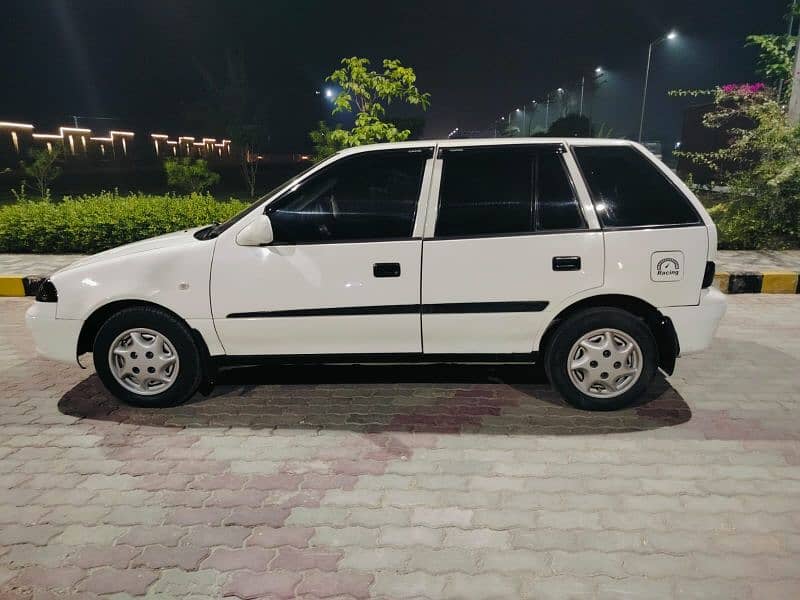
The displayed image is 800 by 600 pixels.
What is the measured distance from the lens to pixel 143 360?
3721 millimetres

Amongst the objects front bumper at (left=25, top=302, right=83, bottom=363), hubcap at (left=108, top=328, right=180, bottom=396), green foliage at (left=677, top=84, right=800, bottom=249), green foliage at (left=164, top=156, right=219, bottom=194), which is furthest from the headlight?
green foliage at (left=164, top=156, right=219, bottom=194)

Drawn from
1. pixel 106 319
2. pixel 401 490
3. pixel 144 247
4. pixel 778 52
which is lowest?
pixel 401 490

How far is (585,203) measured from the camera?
3506 millimetres

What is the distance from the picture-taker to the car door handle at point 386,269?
11.5 ft

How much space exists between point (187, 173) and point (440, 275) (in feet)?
55.1

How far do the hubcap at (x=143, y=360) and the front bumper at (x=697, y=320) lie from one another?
10.4 ft

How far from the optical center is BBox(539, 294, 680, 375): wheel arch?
3576 mm

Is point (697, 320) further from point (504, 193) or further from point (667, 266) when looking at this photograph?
point (504, 193)

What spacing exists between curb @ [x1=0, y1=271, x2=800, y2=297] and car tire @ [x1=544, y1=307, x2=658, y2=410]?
440 centimetres

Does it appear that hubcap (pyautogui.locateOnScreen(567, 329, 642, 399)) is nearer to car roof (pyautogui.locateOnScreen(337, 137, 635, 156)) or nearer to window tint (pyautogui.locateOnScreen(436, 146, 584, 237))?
window tint (pyautogui.locateOnScreen(436, 146, 584, 237))

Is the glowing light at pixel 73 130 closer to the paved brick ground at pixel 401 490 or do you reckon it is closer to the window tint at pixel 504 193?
the paved brick ground at pixel 401 490

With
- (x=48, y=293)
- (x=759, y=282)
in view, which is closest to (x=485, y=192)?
(x=48, y=293)

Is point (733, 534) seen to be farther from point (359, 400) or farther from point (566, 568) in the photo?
point (359, 400)

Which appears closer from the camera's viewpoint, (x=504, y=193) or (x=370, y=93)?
(x=504, y=193)
